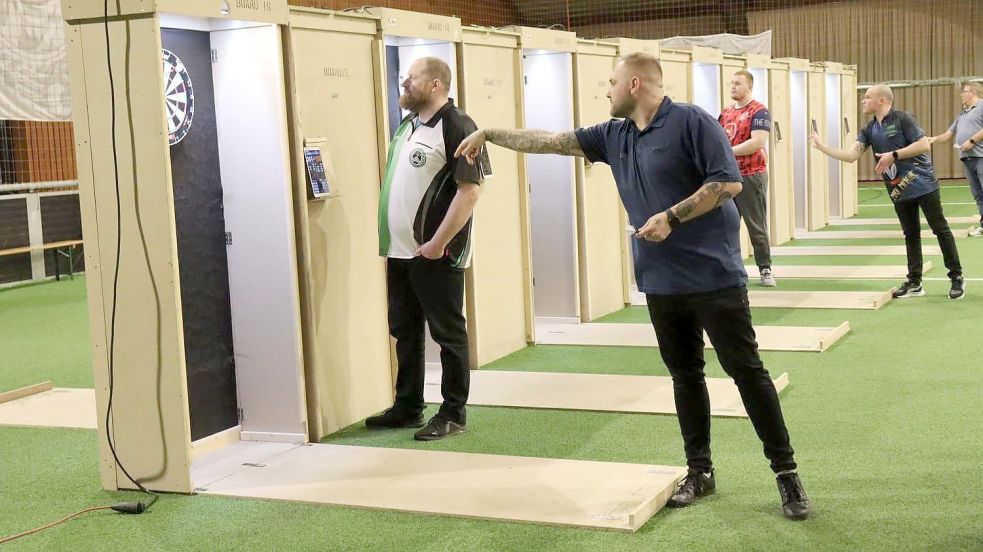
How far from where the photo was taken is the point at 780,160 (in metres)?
13.0

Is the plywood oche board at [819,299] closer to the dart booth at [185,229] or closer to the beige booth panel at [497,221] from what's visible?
the beige booth panel at [497,221]

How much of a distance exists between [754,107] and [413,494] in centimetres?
553

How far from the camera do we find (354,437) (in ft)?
17.1

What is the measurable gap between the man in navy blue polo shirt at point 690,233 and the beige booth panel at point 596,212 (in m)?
4.24

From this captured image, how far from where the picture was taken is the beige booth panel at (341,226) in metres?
5.11

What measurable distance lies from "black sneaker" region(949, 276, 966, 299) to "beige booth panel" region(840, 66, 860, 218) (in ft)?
26.2

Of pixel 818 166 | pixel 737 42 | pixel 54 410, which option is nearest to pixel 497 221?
pixel 54 410

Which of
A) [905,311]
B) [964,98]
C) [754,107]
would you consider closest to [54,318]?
[754,107]

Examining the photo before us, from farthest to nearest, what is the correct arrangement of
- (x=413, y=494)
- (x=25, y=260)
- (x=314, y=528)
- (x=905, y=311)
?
(x=25, y=260) → (x=905, y=311) → (x=413, y=494) → (x=314, y=528)

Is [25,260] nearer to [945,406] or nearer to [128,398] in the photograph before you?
[128,398]

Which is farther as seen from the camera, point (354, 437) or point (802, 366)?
point (802, 366)

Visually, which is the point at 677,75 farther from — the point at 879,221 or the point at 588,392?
the point at 879,221

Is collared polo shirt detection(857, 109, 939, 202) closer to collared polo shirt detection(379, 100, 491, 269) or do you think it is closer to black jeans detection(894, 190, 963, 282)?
black jeans detection(894, 190, 963, 282)

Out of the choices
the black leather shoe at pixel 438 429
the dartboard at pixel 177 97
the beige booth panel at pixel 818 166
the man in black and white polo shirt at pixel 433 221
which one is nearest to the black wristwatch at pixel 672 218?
the man in black and white polo shirt at pixel 433 221
